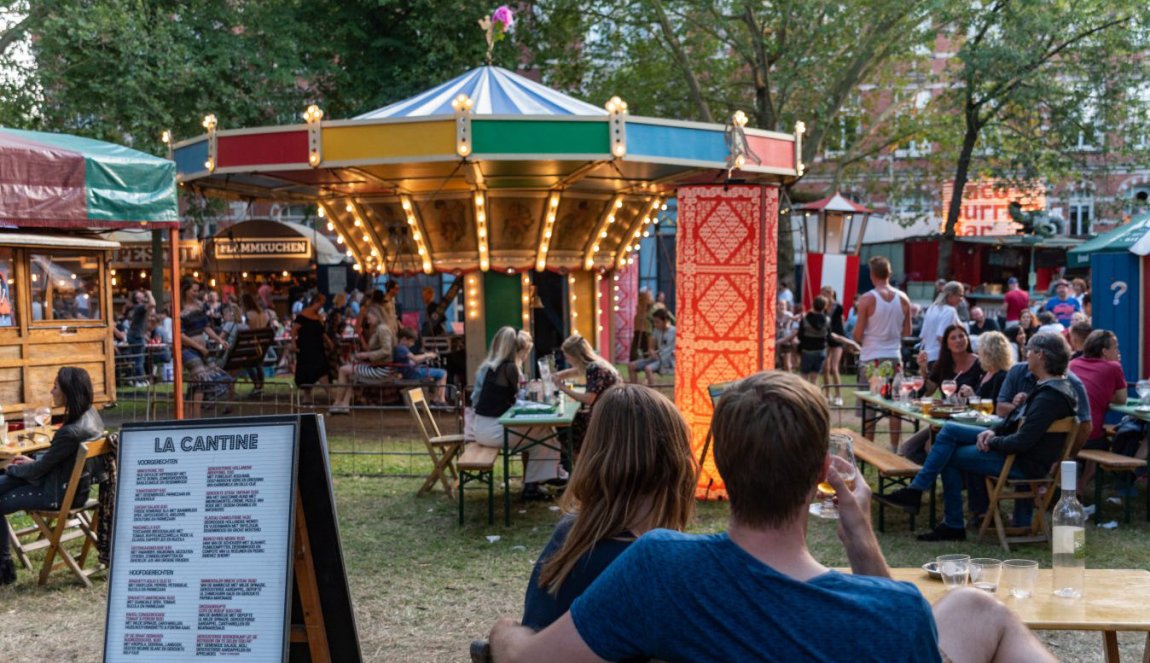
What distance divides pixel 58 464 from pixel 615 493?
5.39 meters

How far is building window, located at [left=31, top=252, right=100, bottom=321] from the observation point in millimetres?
11352

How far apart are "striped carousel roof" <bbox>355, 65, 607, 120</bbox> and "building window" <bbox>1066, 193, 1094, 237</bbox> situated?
29765 millimetres

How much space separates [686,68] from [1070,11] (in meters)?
8.13

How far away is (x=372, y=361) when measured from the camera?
14.5 m

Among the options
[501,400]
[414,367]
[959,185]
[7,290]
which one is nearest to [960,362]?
[501,400]

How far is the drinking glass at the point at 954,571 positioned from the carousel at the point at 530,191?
542cm

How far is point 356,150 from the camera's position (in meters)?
11.5

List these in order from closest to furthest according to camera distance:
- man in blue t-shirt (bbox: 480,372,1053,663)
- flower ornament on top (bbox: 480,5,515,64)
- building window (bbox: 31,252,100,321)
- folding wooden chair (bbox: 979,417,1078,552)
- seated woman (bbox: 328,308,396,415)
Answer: man in blue t-shirt (bbox: 480,372,1053,663)
folding wooden chair (bbox: 979,417,1078,552)
building window (bbox: 31,252,100,321)
flower ornament on top (bbox: 480,5,515,64)
seated woman (bbox: 328,308,396,415)

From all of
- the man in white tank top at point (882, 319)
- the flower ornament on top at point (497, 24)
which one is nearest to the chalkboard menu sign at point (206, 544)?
the man in white tank top at point (882, 319)

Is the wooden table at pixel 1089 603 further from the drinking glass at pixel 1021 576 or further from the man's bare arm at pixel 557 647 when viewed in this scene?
the man's bare arm at pixel 557 647

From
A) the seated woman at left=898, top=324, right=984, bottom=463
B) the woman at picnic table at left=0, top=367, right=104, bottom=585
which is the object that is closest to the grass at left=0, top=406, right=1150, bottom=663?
the woman at picnic table at left=0, top=367, right=104, bottom=585

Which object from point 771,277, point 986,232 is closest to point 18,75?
point 771,277

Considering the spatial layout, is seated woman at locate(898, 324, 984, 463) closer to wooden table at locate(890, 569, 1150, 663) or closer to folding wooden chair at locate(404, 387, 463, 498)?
folding wooden chair at locate(404, 387, 463, 498)

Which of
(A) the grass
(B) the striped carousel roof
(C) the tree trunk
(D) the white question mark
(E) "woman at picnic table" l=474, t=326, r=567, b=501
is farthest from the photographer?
(C) the tree trunk
